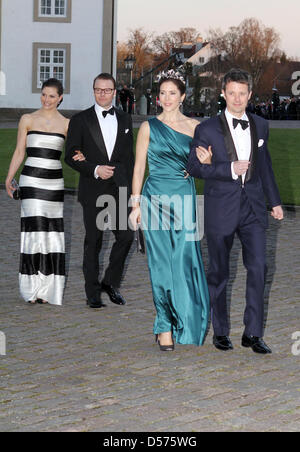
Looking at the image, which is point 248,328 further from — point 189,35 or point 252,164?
point 189,35

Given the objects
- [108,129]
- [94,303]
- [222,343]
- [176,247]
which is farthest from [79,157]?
[222,343]

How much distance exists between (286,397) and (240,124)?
2073 mm

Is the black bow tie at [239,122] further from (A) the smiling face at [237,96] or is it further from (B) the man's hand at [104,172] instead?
(B) the man's hand at [104,172]

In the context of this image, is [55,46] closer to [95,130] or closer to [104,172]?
[95,130]

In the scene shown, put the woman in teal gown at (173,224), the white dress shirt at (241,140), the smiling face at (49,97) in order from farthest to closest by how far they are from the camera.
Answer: the smiling face at (49,97)
the woman in teal gown at (173,224)
the white dress shirt at (241,140)

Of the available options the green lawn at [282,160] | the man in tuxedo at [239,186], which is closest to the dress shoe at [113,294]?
the man in tuxedo at [239,186]

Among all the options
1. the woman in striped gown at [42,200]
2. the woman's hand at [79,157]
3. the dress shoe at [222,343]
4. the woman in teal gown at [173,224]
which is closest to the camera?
the dress shoe at [222,343]

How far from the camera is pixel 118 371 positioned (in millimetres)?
6121

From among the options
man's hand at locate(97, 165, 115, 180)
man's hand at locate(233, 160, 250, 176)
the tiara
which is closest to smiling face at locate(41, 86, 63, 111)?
man's hand at locate(97, 165, 115, 180)

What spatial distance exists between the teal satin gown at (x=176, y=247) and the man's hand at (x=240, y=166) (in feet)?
1.96

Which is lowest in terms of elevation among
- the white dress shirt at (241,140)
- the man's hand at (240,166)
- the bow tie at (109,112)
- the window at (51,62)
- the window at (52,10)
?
the man's hand at (240,166)

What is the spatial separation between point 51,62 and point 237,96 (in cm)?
4415

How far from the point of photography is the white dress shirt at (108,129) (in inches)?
326

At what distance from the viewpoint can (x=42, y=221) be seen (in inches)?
332
